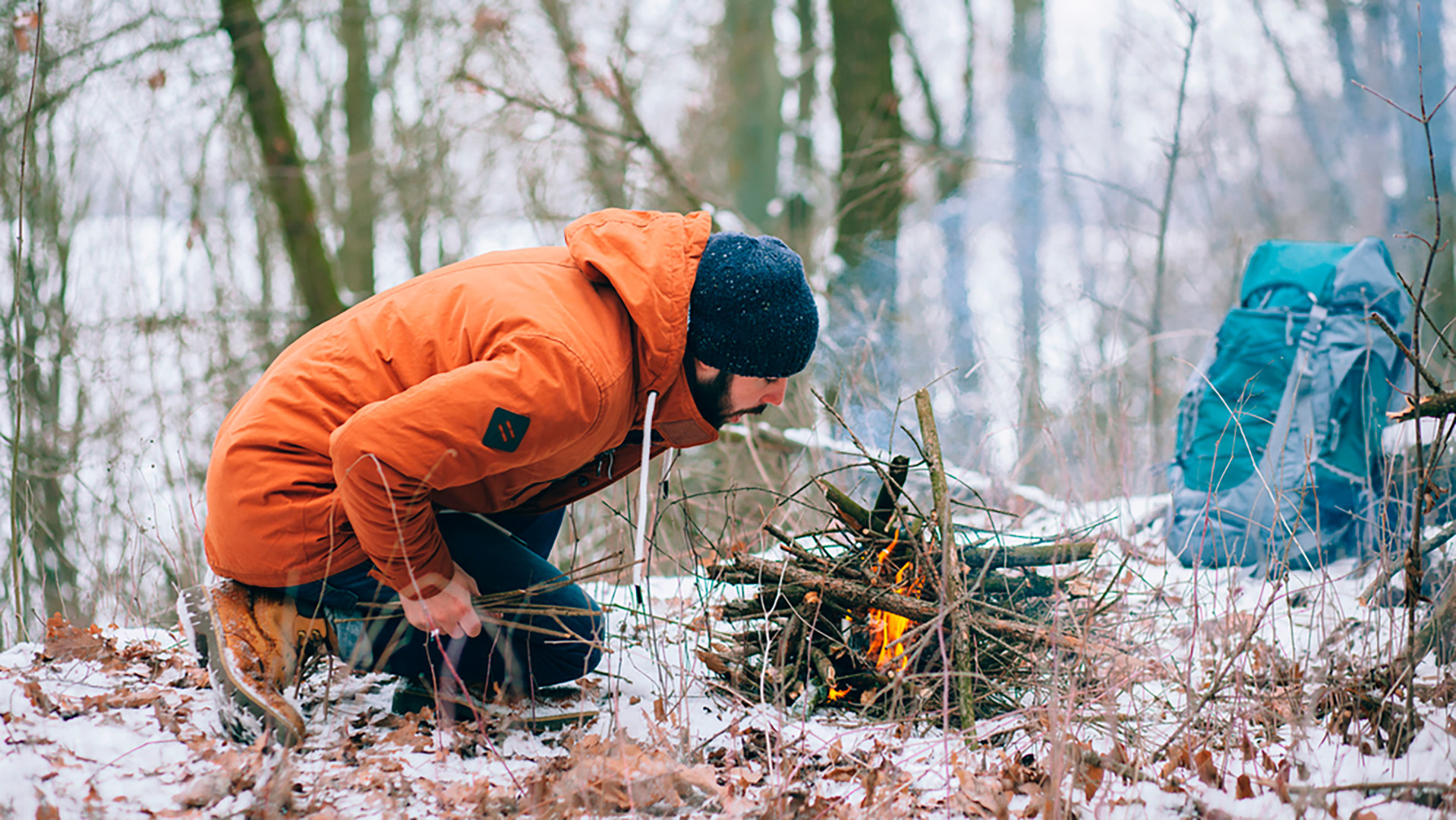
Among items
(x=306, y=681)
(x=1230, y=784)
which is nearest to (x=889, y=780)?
(x=1230, y=784)

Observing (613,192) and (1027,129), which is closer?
(613,192)

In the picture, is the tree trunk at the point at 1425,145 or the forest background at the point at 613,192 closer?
the forest background at the point at 613,192

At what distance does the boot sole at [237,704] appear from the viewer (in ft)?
6.19

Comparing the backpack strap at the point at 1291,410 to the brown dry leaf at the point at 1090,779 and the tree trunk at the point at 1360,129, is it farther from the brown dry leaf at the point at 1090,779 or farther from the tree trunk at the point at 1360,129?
the tree trunk at the point at 1360,129

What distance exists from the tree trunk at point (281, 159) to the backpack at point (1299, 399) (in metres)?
5.25

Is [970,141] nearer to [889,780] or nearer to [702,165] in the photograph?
[702,165]

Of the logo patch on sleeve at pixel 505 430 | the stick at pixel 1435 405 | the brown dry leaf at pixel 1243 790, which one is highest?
the logo patch on sleeve at pixel 505 430

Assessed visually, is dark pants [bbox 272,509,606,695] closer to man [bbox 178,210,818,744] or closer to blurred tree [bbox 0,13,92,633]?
man [bbox 178,210,818,744]

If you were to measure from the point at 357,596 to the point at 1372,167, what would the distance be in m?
11.2

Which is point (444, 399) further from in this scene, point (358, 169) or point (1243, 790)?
point (358, 169)

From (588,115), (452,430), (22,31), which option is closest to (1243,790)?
(452,430)

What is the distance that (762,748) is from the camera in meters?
2.05

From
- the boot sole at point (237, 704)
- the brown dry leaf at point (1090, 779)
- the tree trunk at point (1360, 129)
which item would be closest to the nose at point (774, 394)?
the brown dry leaf at point (1090, 779)

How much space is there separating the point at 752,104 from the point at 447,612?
8977 mm
